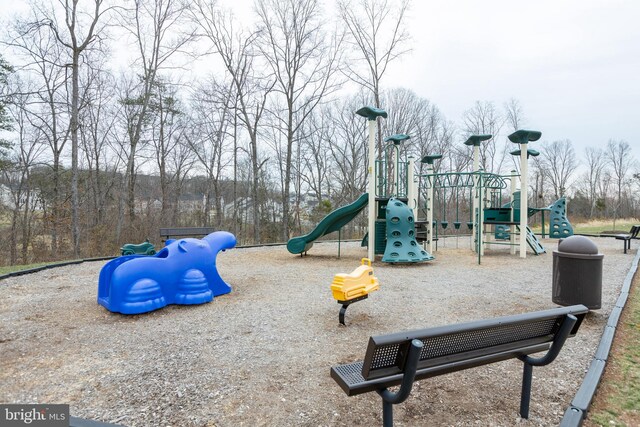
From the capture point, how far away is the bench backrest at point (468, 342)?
1.72 metres

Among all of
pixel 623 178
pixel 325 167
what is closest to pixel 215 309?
pixel 325 167

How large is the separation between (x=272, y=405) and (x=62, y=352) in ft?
7.60

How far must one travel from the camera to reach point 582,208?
3816cm

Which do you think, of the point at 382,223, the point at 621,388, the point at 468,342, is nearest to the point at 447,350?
the point at 468,342

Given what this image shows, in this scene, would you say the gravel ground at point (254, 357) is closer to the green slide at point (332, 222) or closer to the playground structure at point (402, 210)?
the playground structure at point (402, 210)

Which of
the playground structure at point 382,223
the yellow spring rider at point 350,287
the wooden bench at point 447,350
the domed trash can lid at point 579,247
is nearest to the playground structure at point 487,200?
the playground structure at point 382,223

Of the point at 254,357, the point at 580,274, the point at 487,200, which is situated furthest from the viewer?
the point at 487,200

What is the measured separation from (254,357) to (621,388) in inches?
112

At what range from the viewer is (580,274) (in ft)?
12.9

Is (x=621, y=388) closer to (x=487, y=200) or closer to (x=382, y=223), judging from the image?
(x=382, y=223)

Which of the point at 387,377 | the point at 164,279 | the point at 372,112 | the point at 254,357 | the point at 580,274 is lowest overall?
the point at 254,357

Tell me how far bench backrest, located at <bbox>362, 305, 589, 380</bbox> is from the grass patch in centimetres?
51

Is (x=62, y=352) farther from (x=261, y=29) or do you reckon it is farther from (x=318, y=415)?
(x=261, y=29)

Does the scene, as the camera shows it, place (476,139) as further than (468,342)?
Yes
